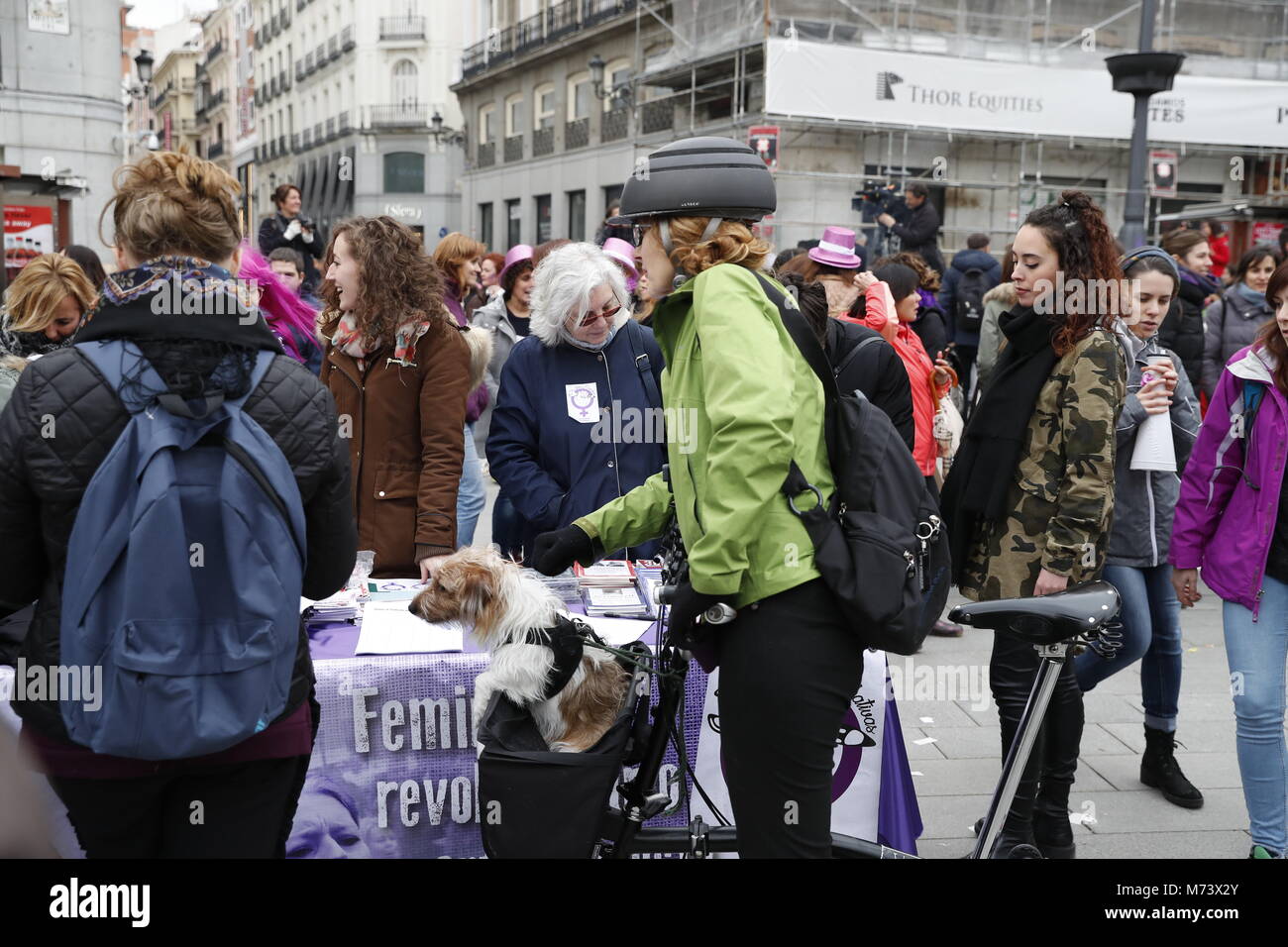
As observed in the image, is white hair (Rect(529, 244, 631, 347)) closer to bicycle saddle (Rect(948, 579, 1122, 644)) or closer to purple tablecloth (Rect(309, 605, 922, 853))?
purple tablecloth (Rect(309, 605, 922, 853))

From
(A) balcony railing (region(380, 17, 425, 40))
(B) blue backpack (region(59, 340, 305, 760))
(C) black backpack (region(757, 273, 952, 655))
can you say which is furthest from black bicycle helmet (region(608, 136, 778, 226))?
(A) balcony railing (region(380, 17, 425, 40))

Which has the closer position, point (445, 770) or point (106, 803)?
point (106, 803)

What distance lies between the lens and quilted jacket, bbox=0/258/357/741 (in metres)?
2.14

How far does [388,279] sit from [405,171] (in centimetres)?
4409

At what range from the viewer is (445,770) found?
354 centimetres

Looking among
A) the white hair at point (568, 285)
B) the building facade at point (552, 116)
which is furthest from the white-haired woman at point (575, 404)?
the building facade at point (552, 116)

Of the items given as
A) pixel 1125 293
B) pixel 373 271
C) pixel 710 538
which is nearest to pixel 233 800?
pixel 710 538

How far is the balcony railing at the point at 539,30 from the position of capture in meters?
29.2

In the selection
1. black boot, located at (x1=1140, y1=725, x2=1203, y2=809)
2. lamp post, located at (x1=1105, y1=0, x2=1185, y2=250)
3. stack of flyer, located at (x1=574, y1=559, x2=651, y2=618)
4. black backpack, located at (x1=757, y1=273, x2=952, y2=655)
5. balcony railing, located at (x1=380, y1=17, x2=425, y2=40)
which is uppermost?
balcony railing, located at (x1=380, y1=17, x2=425, y2=40)

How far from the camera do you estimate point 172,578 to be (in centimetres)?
214

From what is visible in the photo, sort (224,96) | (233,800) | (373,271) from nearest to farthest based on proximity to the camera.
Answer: (233,800), (373,271), (224,96)

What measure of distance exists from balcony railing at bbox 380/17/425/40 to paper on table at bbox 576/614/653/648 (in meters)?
46.3

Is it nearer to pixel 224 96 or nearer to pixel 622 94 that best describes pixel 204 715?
pixel 622 94

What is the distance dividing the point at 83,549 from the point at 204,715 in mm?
383
